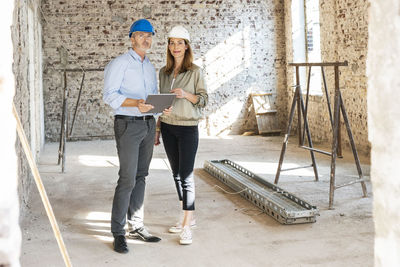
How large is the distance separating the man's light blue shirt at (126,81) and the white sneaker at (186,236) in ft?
3.21

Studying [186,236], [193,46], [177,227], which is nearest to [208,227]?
[177,227]

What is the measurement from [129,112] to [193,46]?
7270 mm

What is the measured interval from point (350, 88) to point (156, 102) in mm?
5275

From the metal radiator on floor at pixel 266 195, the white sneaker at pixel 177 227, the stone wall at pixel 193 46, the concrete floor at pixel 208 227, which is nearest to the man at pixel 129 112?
the concrete floor at pixel 208 227

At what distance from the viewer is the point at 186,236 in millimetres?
3768

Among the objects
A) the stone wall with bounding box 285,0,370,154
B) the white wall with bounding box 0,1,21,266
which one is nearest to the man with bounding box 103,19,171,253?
the white wall with bounding box 0,1,21,266

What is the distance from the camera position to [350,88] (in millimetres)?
7895

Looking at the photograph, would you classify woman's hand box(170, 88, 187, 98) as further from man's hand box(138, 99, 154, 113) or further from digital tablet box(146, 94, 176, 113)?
man's hand box(138, 99, 154, 113)

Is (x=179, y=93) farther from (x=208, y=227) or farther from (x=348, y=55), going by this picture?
(x=348, y=55)

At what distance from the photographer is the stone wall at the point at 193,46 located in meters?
10.1

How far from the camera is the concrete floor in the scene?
137 inches

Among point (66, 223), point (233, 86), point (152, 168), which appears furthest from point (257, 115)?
point (66, 223)

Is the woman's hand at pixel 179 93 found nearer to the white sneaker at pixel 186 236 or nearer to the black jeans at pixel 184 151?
the black jeans at pixel 184 151

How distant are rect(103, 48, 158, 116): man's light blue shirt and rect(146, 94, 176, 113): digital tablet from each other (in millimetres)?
152
